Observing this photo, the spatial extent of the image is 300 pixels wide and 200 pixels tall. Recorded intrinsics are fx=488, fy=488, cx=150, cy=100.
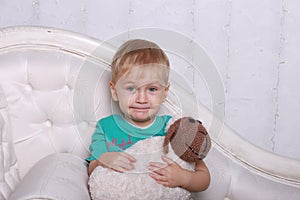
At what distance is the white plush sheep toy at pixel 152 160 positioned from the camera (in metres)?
1.12

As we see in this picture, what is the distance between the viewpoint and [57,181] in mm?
1091

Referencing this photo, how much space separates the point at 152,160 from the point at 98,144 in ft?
0.65

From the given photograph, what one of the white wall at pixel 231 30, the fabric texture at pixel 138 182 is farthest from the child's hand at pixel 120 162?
the white wall at pixel 231 30

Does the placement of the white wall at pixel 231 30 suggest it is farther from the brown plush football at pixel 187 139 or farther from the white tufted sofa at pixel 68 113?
the brown plush football at pixel 187 139

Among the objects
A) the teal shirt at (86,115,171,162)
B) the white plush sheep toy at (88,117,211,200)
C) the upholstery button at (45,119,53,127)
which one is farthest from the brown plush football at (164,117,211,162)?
the upholstery button at (45,119,53,127)

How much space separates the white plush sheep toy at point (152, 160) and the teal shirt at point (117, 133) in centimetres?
8

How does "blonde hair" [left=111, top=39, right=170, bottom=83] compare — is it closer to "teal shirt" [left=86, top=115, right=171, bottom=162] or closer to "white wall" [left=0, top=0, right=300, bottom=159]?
"teal shirt" [left=86, top=115, right=171, bottom=162]

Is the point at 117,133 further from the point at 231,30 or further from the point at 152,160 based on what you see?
the point at 231,30

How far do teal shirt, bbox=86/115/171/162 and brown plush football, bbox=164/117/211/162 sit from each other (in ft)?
0.36

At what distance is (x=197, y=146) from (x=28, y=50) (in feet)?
2.02

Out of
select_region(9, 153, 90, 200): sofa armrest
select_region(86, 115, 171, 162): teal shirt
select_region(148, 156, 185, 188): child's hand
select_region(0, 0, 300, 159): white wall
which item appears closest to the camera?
select_region(9, 153, 90, 200): sofa armrest

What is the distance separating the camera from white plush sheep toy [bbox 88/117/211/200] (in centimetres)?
112

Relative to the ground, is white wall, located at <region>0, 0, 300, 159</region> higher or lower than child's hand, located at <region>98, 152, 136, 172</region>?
higher

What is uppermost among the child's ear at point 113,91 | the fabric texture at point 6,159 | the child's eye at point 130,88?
the child's eye at point 130,88
